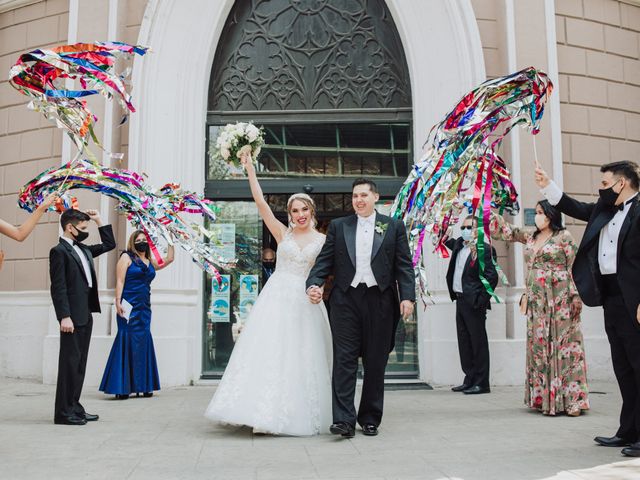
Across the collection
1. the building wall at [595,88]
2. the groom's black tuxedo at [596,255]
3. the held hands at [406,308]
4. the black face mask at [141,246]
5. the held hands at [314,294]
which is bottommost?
the held hands at [406,308]

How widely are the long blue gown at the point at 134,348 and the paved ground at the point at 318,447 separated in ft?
2.10

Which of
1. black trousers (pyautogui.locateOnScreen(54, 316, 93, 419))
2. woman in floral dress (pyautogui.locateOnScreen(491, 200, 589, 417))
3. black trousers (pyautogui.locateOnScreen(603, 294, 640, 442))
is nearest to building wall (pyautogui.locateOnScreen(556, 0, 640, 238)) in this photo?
woman in floral dress (pyautogui.locateOnScreen(491, 200, 589, 417))

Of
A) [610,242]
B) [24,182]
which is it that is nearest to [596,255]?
[610,242]

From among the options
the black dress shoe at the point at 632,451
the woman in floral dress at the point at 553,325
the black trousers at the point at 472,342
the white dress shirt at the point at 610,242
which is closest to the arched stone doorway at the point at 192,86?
the black trousers at the point at 472,342

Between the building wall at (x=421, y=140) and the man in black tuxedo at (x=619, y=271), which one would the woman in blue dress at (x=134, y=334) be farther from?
the man in black tuxedo at (x=619, y=271)

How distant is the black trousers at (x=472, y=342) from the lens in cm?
843

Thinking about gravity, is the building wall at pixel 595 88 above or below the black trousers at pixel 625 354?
above

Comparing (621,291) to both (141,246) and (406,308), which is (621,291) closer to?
(406,308)

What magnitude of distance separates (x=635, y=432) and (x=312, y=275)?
2741 mm

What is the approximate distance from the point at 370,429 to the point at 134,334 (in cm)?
376

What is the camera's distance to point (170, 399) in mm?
8094

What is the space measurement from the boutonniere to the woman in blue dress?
3118 mm

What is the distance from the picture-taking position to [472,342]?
336 inches

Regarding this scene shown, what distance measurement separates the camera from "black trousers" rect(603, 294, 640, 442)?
4961 mm
